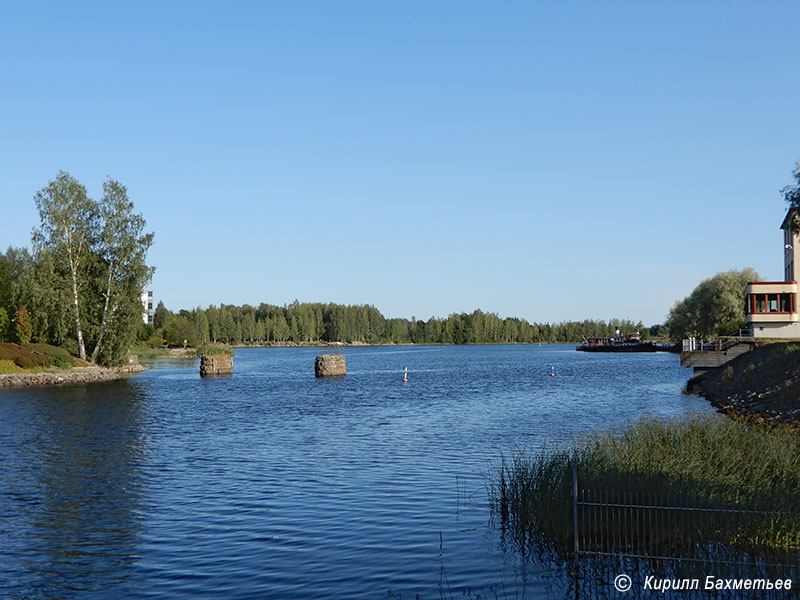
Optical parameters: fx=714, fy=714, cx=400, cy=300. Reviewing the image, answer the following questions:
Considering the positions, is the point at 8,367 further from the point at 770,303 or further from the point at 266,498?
the point at 770,303

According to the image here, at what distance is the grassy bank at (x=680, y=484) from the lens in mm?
14336

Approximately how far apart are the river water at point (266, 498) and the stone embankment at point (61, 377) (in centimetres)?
2018

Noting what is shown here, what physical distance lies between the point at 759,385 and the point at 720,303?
271 feet

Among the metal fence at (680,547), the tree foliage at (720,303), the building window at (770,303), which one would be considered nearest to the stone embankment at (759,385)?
the metal fence at (680,547)

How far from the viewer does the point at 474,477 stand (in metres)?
24.0

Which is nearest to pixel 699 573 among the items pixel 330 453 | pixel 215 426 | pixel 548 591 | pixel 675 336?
pixel 548 591

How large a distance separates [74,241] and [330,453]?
6065 centimetres

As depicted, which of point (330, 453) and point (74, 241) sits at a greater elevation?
point (74, 241)

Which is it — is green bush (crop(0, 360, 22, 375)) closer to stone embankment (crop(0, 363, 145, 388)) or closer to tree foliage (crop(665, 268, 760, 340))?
stone embankment (crop(0, 363, 145, 388))

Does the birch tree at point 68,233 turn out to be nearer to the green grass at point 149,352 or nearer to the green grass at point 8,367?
the green grass at point 8,367

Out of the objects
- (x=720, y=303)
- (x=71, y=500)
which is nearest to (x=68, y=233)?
(x=71, y=500)

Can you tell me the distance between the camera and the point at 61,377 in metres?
72.0

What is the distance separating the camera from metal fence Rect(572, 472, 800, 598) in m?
12.4

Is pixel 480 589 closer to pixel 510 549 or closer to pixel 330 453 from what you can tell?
pixel 510 549
